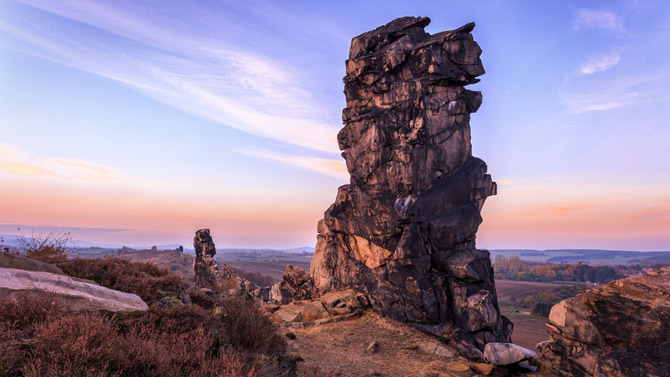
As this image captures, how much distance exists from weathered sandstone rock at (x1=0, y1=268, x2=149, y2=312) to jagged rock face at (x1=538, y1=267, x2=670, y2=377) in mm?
13150

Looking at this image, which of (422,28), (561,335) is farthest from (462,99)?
(561,335)

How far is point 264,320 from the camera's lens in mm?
10922

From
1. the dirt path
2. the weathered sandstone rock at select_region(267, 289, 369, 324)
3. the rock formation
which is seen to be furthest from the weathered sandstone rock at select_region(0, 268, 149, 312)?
the rock formation

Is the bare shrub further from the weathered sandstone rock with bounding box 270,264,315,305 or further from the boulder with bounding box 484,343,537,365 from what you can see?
the weathered sandstone rock with bounding box 270,264,315,305

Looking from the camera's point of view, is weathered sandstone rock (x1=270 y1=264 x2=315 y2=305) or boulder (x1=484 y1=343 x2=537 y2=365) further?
weathered sandstone rock (x1=270 y1=264 x2=315 y2=305)

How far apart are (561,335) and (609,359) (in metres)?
1.66

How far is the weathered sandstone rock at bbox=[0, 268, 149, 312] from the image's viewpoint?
7.40 meters

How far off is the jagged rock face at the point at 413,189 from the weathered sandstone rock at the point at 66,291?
15553mm

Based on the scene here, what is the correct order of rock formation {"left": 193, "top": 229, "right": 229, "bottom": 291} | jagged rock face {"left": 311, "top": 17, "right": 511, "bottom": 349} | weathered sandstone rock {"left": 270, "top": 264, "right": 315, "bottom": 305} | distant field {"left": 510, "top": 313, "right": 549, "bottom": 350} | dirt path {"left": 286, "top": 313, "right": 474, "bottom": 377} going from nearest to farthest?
dirt path {"left": 286, "top": 313, "right": 474, "bottom": 377} < jagged rock face {"left": 311, "top": 17, "right": 511, "bottom": 349} < weathered sandstone rock {"left": 270, "top": 264, "right": 315, "bottom": 305} < rock formation {"left": 193, "top": 229, "right": 229, "bottom": 291} < distant field {"left": 510, "top": 313, "right": 549, "bottom": 350}

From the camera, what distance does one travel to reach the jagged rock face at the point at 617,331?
9.10 metres

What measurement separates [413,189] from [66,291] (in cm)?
1833

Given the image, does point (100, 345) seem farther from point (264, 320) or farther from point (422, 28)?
point (422, 28)

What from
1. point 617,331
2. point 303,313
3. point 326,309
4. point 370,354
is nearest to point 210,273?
point 303,313

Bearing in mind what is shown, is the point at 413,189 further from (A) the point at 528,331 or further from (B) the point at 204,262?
(A) the point at 528,331
